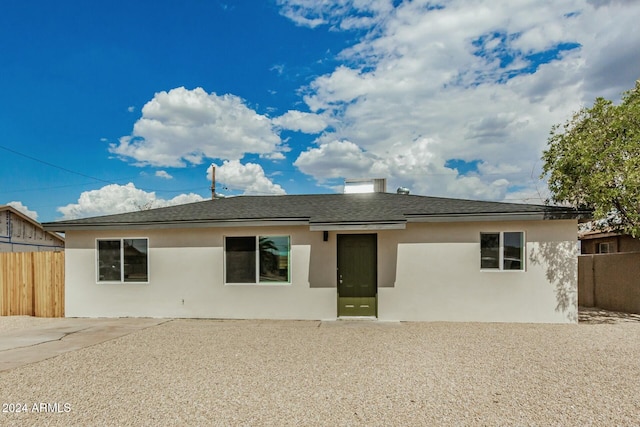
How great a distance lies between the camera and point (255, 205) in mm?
11531

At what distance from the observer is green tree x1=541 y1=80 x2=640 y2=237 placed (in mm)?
8352

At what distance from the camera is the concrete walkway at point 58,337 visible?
6311 mm

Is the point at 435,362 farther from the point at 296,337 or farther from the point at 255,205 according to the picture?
the point at 255,205

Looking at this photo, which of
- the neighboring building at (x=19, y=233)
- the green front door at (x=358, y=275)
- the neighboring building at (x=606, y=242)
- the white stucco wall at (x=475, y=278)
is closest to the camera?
the white stucco wall at (x=475, y=278)

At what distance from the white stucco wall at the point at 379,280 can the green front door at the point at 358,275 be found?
20cm

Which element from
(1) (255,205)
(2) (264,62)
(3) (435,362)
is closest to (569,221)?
(3) (435,362)

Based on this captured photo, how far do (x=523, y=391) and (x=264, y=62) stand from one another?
1505 cm

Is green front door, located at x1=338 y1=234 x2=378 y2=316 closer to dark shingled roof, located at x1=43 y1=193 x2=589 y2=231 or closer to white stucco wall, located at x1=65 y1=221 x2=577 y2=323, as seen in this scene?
white stucco wall, located at x1=65 y1=221 x2=577 y2=323

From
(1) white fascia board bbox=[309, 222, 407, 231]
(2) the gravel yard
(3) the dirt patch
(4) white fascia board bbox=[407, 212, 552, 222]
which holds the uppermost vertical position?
(4) white fascia board bbox=[407, 212, 552, 222]

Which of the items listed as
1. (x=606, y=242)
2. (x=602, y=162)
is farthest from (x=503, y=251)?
(x=606, y=242)

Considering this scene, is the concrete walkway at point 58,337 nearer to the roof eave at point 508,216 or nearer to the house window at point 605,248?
the roof eave at point 508,216

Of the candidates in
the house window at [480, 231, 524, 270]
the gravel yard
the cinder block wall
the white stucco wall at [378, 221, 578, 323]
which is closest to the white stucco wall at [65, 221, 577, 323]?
the white stucco wall at [378, 221, 578, 323]

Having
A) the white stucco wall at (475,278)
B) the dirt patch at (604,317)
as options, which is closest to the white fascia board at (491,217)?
the white stucco wall at (475,278)

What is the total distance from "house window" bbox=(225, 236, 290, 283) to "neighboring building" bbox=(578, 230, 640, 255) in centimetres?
1300
